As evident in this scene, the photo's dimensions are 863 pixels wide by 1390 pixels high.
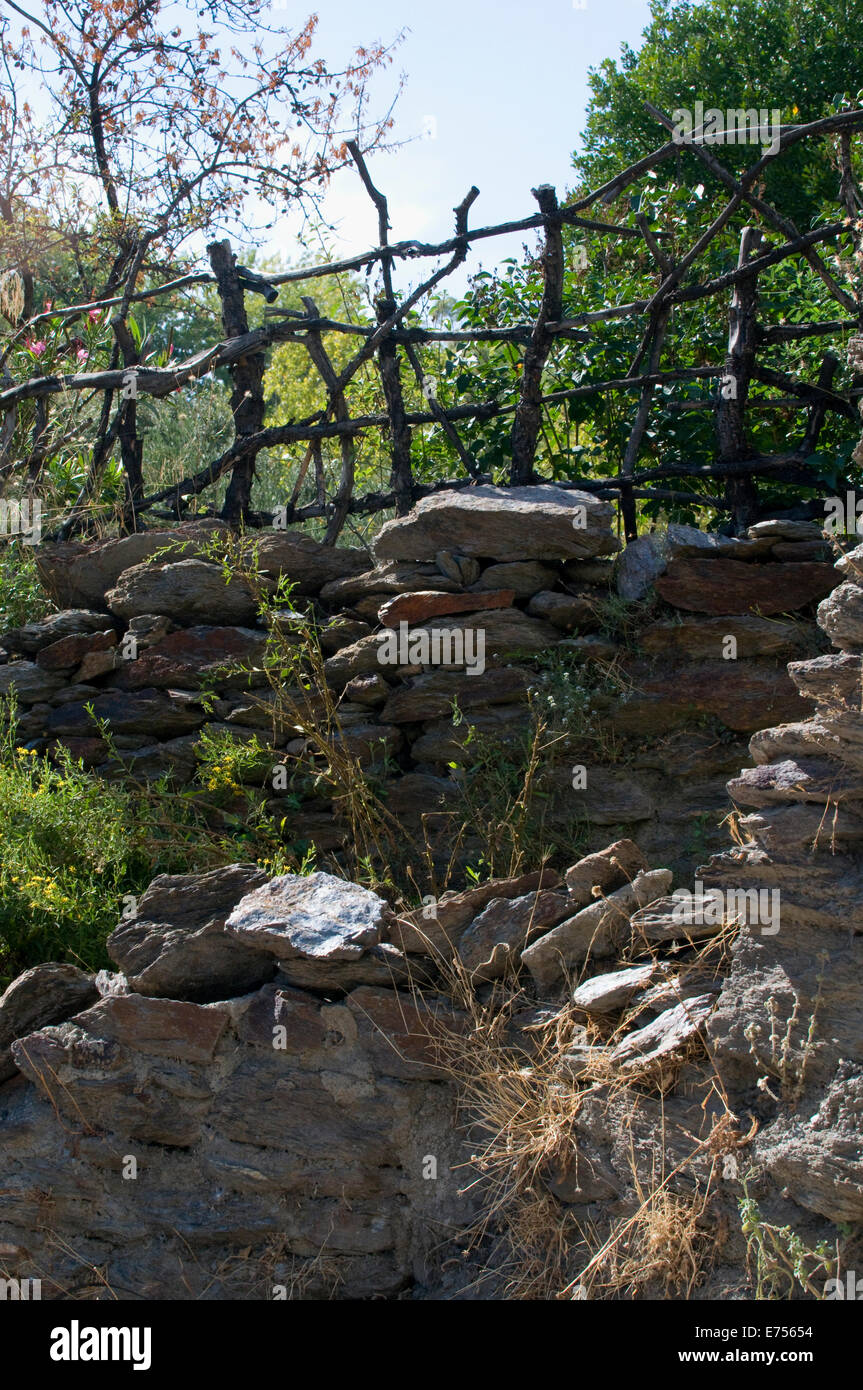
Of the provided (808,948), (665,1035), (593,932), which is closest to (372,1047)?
(593,932)

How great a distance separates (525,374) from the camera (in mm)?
6367

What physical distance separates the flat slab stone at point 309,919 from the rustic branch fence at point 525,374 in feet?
8.86

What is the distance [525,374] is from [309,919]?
3.36 m

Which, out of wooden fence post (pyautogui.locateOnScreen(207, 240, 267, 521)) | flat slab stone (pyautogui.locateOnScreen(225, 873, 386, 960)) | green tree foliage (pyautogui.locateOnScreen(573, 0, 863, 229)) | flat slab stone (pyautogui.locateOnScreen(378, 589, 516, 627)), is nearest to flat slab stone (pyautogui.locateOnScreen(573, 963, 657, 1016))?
flat slab stone (pyautogui.locateOnScreen(225, 873, 386, 960))

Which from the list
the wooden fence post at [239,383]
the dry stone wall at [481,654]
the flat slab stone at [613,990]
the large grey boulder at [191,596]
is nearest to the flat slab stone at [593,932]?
the flat slab stone at [613,990]

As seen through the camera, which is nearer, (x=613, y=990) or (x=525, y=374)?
(x=613, y=990)

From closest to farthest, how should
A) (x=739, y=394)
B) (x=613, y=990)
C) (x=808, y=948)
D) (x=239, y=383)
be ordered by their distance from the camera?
1. (x=808, y=948)
2. (x=613, y=990)
3. (x=739, y=394)
4. (x=239, y=383)

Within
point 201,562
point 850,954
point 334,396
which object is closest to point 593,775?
point 850,954

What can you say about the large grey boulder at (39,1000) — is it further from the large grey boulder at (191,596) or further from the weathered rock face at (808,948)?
the weathered rock face at (808,948)

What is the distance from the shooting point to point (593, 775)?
527cm

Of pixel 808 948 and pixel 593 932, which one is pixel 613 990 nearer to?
pixel 593 932

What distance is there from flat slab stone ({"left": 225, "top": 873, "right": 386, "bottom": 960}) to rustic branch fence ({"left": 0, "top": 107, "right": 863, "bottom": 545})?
2700 millimetres

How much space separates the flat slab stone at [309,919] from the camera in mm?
4273
